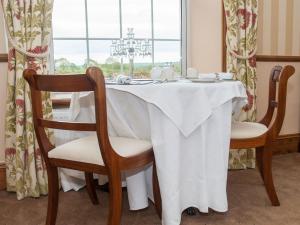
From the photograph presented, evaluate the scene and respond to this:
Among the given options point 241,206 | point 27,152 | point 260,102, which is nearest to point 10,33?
point 27,152

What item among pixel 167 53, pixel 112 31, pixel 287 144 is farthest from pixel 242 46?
pixel 287 144

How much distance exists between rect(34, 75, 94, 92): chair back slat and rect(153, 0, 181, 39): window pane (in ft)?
5.58

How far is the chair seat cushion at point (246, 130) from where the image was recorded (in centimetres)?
197

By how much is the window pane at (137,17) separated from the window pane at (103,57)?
0.69 feet

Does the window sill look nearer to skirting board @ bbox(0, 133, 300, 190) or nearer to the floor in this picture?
the floor

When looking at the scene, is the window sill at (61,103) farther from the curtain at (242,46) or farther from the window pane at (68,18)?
the curtain at (242,46)

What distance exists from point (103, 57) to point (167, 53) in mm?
607

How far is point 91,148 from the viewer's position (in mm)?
1604

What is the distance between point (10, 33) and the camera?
2172mm

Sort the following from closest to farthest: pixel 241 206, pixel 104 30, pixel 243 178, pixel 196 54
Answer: pixel 241 206
pixel 243 178
pixel 104 30
pixel 196 54

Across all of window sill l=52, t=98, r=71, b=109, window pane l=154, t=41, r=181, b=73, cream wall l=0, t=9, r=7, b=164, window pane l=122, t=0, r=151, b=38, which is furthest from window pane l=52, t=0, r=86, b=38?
window pane l=154, t=41, r=181, b=73

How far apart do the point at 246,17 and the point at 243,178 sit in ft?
4.30

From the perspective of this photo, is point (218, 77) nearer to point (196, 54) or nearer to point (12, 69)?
point (196, 54)

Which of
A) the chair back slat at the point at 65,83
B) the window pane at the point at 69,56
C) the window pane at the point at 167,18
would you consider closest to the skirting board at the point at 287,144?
the window pane at the point at 167,18
